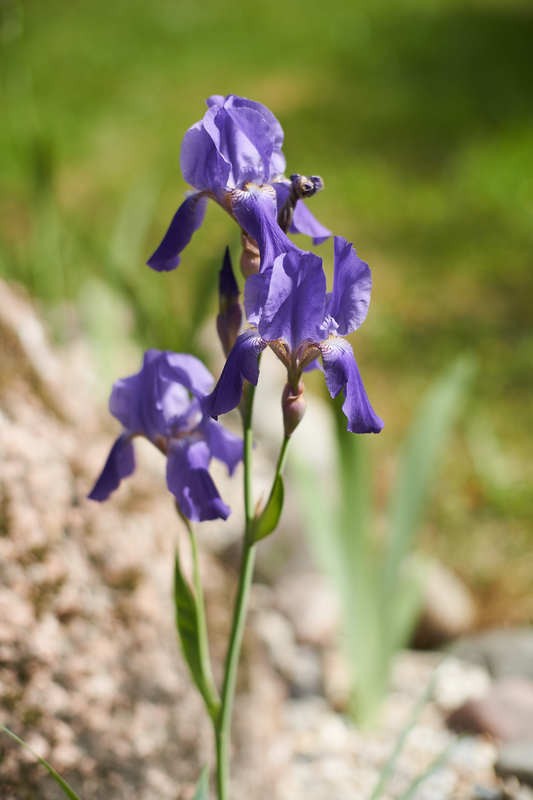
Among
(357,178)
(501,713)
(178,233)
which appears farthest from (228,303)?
(357,178)

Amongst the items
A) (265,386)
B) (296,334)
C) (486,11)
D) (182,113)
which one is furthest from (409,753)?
(486,11)

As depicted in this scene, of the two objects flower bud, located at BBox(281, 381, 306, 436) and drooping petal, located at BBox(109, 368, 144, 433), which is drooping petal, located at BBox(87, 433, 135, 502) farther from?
flower bud, located at BBox(281, 381, 306, 436)

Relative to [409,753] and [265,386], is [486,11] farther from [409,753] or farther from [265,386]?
[409,753]

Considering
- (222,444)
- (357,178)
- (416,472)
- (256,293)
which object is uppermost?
(357,178)

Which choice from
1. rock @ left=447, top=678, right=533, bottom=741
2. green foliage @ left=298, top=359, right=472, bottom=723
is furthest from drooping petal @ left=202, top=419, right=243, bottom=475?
rock @ left=447, top=678, right=533, bottom=741

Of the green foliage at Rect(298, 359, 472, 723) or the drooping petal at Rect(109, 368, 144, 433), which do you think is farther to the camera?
the green foliage at Rect(298, 359, 472, 723)

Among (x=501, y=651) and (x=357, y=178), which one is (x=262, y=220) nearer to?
(x=501, y=651)
